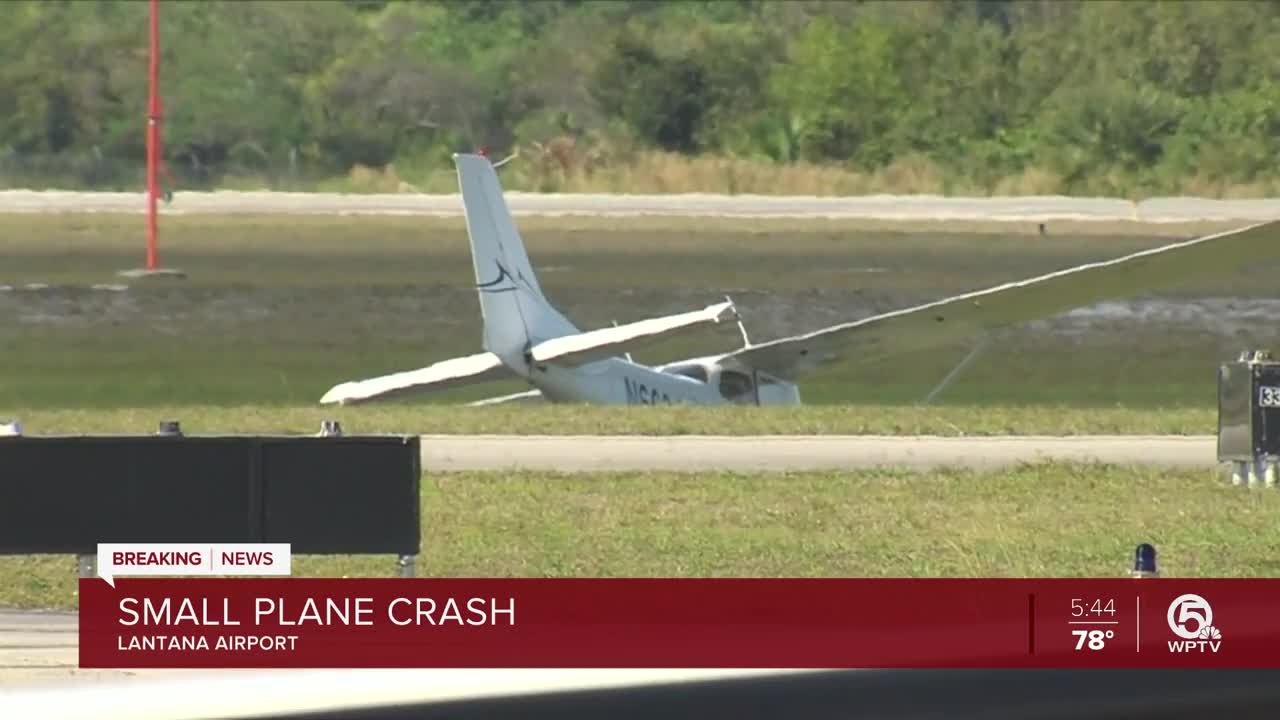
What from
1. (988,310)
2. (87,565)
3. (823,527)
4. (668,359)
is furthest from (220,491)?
(668,359)

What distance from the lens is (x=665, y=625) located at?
1245 cm

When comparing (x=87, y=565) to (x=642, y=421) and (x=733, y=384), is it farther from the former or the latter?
(x=733, y=384)

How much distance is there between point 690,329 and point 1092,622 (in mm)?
12334

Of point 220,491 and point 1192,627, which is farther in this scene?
point 220,491

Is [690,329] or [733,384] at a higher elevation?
[690,329]

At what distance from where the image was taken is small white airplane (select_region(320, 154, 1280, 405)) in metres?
24.1

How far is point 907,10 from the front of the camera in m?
62.9

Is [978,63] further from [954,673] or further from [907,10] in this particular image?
[954,673]

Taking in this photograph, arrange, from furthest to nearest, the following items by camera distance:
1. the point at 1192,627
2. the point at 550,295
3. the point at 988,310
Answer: the point at 550,295 < the point at 988,310 < the point at 1192,627

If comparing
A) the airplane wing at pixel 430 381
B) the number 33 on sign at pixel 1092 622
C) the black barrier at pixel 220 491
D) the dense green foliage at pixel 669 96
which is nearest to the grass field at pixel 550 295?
the airplane wing at pixel 430 381

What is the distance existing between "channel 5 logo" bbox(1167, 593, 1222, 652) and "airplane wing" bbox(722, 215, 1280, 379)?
12.1m

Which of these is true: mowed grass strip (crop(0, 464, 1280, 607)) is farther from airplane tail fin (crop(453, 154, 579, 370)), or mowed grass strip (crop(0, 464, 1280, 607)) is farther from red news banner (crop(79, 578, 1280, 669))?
airplane tail fin (crop(453, 154, 579, 370))

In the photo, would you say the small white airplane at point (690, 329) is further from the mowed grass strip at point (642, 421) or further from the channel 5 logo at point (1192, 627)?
the channel 5 logo at point (1192, 627)

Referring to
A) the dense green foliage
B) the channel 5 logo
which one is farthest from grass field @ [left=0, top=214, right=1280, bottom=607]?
the dense green foliage
